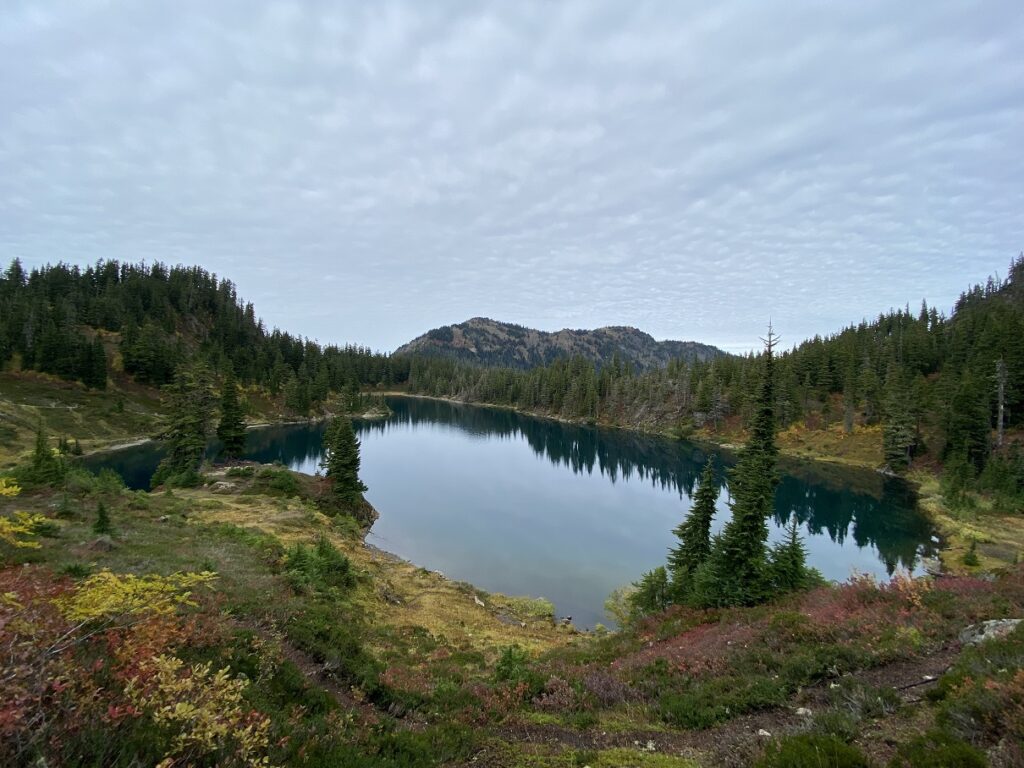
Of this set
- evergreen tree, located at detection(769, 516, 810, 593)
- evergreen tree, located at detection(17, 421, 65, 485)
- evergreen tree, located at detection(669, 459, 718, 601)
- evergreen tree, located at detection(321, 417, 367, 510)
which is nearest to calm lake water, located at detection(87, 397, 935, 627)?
evergreen tree, located at detection(321, 417, 367, 510)

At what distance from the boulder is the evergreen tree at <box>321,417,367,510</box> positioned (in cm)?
4710

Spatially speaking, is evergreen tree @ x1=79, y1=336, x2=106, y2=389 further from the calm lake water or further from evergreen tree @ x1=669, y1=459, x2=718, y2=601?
evergreen tree @ x1=669, y1=459, x2=718, y2=601

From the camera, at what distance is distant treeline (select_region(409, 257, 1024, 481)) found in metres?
71.9

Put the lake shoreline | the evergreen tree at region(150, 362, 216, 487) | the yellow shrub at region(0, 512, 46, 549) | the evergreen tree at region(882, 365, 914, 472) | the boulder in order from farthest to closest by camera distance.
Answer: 1. the evergreen tree at region(882, 365, 914, 472)
2. the evergreen tree at region(150, 362, 216, 487)
3. the lake shoreline
4. the boulder
5. the yellow shrub at region(0, 512, 46, 549)

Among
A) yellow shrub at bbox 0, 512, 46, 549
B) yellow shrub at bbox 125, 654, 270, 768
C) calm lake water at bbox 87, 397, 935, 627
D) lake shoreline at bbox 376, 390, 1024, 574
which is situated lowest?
calm lake water at bbox 87, 397, 935, 627

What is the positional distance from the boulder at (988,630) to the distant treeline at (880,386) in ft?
47.8

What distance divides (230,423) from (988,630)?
6527 cm

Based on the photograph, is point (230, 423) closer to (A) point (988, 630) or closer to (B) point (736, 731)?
(B) point (736, 731)

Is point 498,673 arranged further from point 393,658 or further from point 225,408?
point 225,408

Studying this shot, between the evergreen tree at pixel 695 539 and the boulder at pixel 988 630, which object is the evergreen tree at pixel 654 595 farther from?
the boulder at pixel 988 630

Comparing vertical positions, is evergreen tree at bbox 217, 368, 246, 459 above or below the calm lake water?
above

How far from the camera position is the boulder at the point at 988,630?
10805 mm

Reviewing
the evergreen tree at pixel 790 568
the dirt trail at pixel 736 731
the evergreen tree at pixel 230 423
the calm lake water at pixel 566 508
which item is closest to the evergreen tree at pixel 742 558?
the evergreen tree at pixel 790 568

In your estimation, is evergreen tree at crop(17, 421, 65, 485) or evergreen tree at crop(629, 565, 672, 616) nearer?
evergreen tree at crop(629, 565, 672, 616)
